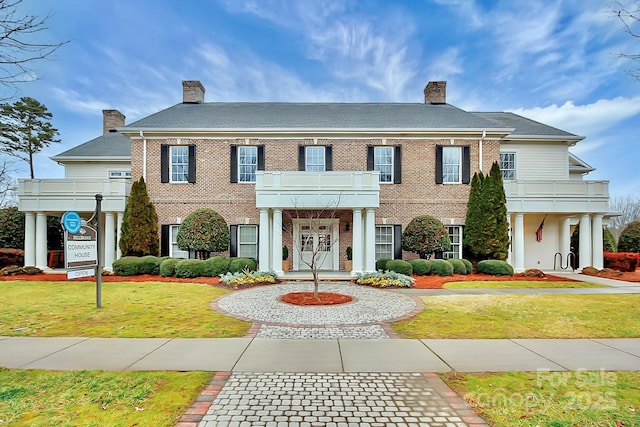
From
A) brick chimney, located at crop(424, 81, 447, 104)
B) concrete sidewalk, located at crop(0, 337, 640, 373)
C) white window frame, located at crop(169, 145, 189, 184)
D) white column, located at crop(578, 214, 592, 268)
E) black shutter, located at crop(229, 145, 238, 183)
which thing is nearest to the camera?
concrete sidewalk, located at crop(0, 337, 640, 373)

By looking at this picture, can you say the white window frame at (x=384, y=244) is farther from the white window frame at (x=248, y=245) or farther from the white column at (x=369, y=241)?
the white window frame at (x=248, y=245)

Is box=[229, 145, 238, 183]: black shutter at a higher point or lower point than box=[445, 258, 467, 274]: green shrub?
higher

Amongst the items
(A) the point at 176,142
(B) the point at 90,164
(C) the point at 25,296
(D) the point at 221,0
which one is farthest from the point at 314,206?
(B) the point at 90,164

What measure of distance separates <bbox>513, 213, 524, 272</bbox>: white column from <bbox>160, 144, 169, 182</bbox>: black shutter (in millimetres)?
18449

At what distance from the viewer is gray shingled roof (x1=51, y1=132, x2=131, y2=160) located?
19172 mm

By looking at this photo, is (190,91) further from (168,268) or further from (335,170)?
(168,268)

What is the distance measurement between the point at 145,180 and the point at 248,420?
52.2 feet

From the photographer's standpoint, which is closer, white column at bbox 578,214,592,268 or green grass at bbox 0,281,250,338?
green grass at bbox 0,281,250,338

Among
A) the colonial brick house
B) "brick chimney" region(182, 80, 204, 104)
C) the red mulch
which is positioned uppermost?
"brick chimney" region(182, 80, 204, 104)

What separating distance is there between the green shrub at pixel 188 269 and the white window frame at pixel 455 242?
40.1 ft

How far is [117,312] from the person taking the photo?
796 cm

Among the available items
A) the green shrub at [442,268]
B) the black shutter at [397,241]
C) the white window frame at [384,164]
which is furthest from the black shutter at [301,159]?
the green shrub at [442,268]

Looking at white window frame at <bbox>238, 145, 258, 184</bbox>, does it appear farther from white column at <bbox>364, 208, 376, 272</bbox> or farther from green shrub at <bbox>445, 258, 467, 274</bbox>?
green shrub at <bbox>445, 258, 467, 274</bbox>

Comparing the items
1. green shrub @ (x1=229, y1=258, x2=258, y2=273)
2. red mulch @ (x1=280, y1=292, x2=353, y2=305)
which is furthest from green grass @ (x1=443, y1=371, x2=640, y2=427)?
green shrub @ (x1=229, y1=258, x2=258, y2=273)
